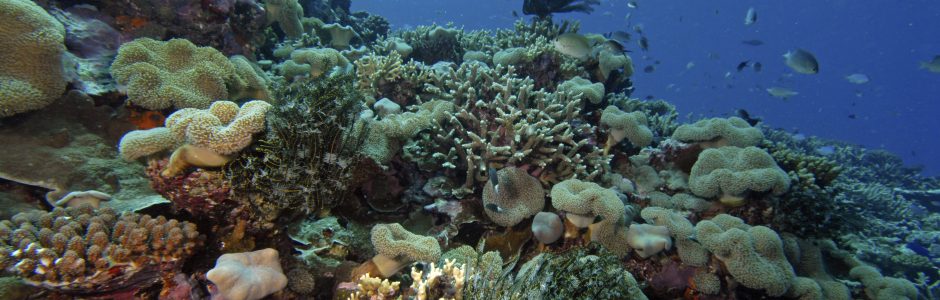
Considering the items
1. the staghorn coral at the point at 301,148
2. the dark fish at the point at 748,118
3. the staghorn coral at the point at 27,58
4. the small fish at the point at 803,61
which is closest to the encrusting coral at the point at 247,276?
the staghorn coral at the point at 301,148

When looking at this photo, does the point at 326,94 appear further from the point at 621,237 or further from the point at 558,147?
the point at 621,237

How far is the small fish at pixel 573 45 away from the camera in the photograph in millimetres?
6094

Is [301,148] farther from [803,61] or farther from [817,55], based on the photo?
[817,55]

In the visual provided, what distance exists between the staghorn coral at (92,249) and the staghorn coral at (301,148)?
0.55 m

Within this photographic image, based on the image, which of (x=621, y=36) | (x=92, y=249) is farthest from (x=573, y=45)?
(x=92, y=249)

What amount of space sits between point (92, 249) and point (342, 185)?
154 centimetres

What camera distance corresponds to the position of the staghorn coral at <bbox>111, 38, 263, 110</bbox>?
11.6ft

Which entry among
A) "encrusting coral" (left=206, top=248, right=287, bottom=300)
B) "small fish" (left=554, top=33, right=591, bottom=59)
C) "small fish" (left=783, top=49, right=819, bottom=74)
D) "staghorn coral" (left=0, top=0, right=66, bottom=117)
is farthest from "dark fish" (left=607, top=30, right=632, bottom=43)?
"staghorn coral" (left=0, top=0, right=66, bottom=117)

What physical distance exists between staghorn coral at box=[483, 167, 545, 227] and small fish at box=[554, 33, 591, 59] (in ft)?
9.72

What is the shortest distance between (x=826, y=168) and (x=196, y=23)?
338 inches

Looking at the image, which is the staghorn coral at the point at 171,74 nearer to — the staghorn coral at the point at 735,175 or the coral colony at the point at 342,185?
the coral colony at the point at 342,185

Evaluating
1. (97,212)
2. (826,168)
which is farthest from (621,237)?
(97,212)

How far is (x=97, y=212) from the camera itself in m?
2.51

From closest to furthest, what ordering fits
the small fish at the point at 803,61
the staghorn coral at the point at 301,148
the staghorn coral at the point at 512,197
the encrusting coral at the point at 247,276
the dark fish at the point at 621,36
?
the encrusting coral at the point at 247,276
the staghorn coral at the point at 301,148
the staghorn coral at the point at 512,197
the small fish at the point at 803,61
the dark fish at the point at 621,36
